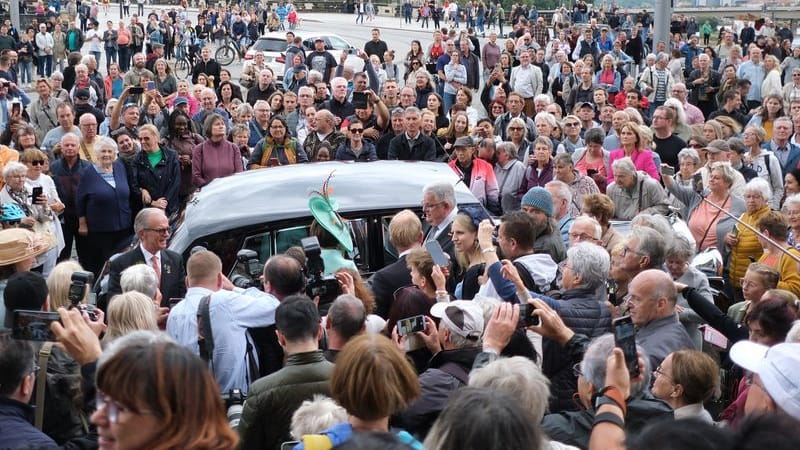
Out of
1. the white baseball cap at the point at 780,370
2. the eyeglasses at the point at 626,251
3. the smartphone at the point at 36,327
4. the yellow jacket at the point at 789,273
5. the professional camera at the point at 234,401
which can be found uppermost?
the white baseball cap at the point at 780,370

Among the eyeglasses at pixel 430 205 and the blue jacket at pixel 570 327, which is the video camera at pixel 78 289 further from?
the eyeglasses at pixel 430 205

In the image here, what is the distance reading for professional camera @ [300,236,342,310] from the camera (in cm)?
609

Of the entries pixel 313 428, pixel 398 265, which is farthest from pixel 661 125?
pixel 313 428

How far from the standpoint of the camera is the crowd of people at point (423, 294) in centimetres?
340

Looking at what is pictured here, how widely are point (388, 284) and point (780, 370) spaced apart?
3.52 m

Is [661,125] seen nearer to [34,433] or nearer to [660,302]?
[660,302]

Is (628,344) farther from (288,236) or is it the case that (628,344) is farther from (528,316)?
(288,236)

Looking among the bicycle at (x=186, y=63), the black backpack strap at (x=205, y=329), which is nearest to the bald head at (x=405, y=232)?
the black backpack strap at (x=205, y=329)

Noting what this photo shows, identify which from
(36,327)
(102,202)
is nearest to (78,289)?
(36,327)

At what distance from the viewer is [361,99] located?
44.9 ft

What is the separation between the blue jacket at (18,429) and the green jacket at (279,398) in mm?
922

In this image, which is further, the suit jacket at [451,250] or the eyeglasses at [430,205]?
the eyeglasses at [430,205]

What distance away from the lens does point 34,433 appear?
4.06 m

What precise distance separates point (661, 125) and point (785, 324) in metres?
6.79
